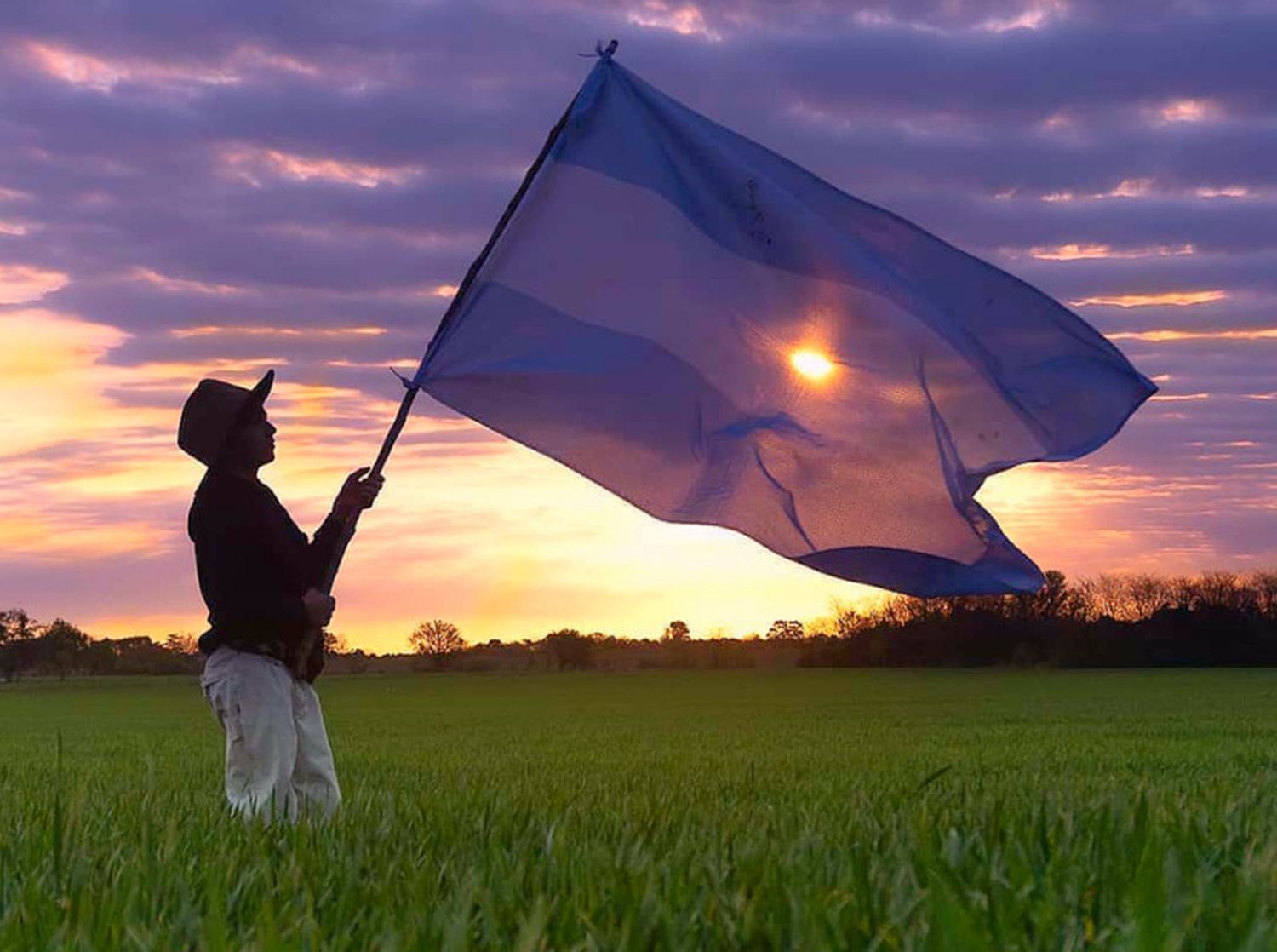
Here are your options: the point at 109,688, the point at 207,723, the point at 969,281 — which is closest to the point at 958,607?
the point at 109,688

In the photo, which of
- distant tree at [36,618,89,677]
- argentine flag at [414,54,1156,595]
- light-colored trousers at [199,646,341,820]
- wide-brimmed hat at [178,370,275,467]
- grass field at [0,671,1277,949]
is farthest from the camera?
distant tree at [36,618,89,677]

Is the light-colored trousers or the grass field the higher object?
the light-colored trousers

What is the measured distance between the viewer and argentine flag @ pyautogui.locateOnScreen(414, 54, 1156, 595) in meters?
6.65

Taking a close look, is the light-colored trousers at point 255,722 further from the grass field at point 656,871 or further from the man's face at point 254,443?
the man's face at point 254,443

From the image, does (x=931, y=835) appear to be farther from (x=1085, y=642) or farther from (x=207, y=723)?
(x=1085, y=642)

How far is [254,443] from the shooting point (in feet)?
23.7

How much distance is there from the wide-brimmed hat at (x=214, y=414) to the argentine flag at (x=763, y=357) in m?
0.94

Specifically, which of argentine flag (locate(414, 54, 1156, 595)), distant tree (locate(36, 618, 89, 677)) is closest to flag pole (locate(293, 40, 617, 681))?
argentine flag (locate(414, 54, 1156, 595))

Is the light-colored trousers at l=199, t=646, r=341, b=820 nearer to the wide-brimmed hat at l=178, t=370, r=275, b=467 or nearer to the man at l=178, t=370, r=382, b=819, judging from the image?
the man at l=178, t=370, r=382, b=819

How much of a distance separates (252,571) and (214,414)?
0.83m

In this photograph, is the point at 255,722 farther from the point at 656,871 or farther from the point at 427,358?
the point at 656,871

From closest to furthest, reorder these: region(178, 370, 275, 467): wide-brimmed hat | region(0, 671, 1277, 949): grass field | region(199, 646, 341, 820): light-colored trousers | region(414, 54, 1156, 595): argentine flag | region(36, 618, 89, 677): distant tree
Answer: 1. region(0, 671, 1277, 949): grass field
2. region(414, 54, 1156, 595): argentine flag
3. region(199, 646, 341, 820): light-colored trousers
4. region(178, 370, 275, 467): wide-brimmed hat
5. region(36, 618, 89, 677): distant tree

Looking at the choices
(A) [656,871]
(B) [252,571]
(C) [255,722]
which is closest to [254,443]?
(B) [252,571]

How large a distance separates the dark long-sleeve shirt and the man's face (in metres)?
0.17
